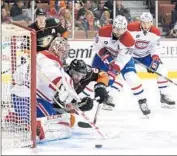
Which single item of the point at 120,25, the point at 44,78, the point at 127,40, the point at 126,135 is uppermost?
the point at 120,25

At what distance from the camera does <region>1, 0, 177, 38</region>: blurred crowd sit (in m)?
8.09

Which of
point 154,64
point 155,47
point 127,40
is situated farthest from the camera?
point 155,47

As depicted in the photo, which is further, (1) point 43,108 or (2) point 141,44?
(2) point 141,44

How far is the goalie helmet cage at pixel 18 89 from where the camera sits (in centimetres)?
365

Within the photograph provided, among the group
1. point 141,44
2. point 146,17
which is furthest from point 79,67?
point 141,44

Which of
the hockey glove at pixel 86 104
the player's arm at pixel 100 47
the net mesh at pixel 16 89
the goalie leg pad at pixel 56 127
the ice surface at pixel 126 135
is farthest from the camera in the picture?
the player's arm at pixel 100 47

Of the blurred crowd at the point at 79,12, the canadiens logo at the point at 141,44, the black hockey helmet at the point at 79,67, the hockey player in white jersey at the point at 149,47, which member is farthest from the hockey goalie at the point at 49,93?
the blurred crowd at the point at 79,12

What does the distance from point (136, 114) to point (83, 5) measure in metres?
3.41

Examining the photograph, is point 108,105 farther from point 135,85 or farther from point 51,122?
point 51,122

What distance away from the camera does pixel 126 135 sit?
4199mm

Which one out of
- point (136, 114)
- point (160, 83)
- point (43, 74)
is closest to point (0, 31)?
point (43, 74)

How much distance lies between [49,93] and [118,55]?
4.28ft

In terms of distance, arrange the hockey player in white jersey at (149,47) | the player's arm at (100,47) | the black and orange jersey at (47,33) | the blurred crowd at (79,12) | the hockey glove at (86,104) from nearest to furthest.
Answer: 1. the hockey glove at (86,104)
2. the black and orange jersey at (47,33)
3. the player's arm at (100,47)
4. the hockey player in white jersey at (149,47)
5. the blurred crowd at (79,12)

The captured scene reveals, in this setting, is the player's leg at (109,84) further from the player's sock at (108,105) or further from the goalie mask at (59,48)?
the goalie mask at (59,48)
